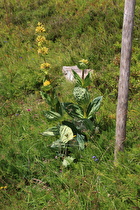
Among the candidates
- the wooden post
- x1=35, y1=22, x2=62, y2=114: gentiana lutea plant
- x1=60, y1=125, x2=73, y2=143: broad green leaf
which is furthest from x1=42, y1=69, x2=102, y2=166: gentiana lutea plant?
the wooden post

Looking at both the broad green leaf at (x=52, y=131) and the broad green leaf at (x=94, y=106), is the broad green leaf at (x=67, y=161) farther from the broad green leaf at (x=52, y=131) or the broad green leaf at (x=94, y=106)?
the broad green leaf at (x=94, y=106)

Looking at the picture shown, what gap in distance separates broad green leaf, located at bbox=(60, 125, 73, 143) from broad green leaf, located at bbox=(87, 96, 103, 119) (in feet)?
1.19

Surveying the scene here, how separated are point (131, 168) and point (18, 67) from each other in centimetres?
407

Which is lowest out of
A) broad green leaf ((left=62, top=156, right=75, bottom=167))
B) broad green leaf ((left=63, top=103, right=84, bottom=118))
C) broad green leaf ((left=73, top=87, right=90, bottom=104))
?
broad green leaf ((left=62, top=156, right=75, bottom=167))

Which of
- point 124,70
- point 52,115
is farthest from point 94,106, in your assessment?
point 124,70

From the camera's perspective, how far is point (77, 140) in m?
2.55

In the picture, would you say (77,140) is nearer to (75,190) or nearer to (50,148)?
(50,148)

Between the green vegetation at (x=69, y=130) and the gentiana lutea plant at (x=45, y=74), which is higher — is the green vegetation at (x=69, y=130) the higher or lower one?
the lower one

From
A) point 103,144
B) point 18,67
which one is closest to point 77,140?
point 103,144

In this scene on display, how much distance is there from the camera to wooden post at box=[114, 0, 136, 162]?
1.87 metres

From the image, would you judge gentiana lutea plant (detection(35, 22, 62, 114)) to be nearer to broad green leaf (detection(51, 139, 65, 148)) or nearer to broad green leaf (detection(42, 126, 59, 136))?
broad green leaf (detection(42, 126, 59, 136))

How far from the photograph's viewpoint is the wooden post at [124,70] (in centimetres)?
187

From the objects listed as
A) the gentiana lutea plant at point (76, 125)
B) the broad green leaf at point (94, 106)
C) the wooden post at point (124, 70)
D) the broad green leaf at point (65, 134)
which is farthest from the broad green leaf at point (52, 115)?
A: the wooden post at point (124, 70)

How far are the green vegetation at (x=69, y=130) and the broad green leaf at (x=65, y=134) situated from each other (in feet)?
0.04
